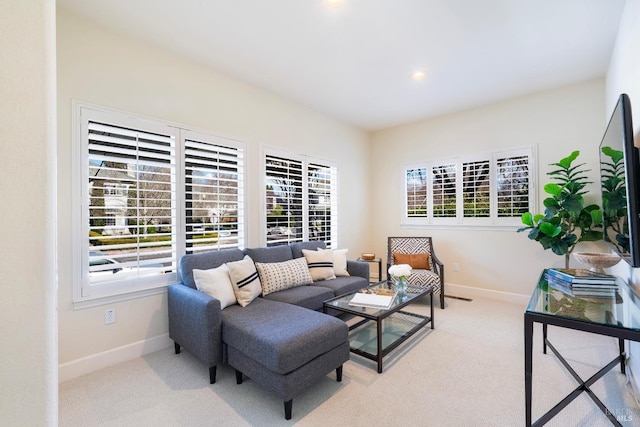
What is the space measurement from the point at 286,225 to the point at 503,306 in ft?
10.2

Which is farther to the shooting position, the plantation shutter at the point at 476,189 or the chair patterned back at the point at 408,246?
the chair patterned back at the point at 408,246

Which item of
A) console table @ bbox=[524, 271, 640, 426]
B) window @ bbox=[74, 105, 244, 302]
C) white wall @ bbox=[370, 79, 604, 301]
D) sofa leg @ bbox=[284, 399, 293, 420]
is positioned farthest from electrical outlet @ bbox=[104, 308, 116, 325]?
white wall @ bbox=[370, 79, 604, 301]

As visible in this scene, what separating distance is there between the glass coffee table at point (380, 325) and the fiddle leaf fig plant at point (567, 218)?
1.58 m

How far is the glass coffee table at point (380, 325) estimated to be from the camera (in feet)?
7.52

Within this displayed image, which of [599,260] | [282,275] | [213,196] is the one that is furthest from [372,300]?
[213,196]

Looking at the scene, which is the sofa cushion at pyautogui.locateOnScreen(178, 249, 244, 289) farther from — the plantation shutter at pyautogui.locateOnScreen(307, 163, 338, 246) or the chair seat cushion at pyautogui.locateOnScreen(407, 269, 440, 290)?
the chair seat cushion at pyautogui.locateOnScreen(407, 269, 440, 290)

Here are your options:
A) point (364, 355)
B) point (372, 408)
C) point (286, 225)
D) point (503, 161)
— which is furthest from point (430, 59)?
point (372, 408)

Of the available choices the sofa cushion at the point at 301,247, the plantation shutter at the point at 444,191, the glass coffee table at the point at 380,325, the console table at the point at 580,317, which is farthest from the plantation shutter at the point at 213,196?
the plantation shutter at the point at 444,191

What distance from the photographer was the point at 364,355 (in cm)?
232

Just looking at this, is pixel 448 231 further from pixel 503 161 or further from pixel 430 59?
pixel 430 59

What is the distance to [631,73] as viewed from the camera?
6.79 feet

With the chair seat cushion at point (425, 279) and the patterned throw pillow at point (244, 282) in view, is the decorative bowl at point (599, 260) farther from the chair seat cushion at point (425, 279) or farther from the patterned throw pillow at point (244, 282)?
the patterned throw pillow at point (244, 282)

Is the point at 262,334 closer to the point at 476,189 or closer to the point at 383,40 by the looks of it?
the point at 383,40

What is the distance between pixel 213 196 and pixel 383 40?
7.51 ft
